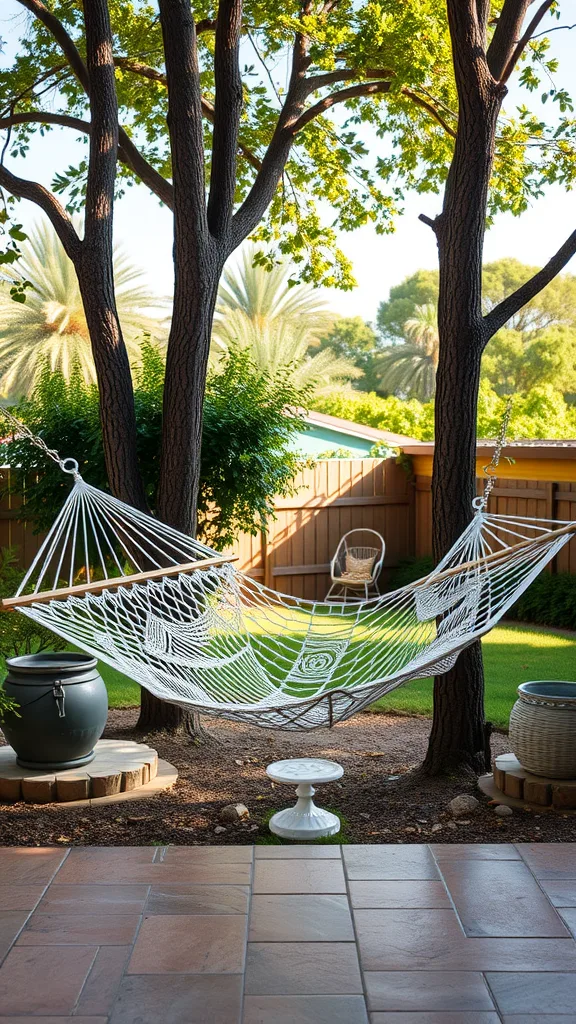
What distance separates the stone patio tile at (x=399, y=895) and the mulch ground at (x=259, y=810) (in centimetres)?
39

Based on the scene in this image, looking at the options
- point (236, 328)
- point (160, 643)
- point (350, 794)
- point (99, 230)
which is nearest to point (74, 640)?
point (160, 643)

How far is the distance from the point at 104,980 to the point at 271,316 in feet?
68.7

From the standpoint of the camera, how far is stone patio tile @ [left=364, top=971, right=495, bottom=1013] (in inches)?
75.4

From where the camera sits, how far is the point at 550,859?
272 centimetres

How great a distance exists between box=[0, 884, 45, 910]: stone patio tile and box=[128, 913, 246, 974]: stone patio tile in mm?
322

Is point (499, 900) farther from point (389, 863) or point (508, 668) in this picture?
point (508, 668)

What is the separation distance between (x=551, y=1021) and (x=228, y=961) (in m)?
0.67

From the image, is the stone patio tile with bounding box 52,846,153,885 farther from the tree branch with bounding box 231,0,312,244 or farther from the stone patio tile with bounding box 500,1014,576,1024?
the tree branch with bounding box 231,0,312,244

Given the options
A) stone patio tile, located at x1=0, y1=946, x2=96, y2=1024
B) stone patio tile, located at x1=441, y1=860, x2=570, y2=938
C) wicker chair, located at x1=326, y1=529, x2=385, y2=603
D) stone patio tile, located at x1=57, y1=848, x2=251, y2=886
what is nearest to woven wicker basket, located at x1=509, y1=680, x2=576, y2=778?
stone patio tile, located at x1=441, y1=860, x2=570, y2=938

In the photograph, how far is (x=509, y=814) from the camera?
3113mm

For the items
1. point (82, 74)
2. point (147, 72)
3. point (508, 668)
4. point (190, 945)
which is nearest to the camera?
point (190, 945)

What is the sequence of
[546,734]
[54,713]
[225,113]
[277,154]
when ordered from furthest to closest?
[277,154], [225,113], [54,713], [546,734]

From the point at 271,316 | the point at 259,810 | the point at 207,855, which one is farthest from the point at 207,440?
the point at 271,316

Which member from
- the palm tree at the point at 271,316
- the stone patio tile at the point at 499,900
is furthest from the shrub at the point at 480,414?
the stone patio tile at the point at 499,900
